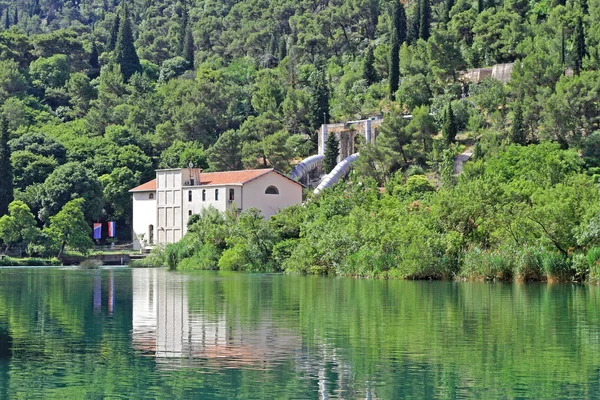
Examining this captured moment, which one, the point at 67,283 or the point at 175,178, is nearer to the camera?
the point at 67,283

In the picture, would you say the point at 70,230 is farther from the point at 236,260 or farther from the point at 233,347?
the point at 233,347

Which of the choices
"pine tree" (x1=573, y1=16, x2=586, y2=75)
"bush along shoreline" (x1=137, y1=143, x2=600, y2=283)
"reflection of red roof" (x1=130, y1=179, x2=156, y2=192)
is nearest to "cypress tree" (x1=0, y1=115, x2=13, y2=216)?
"reflection of red roof" (x1=130, y1=179, x2=156, y2=192)

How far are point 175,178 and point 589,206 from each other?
48659 millimetres

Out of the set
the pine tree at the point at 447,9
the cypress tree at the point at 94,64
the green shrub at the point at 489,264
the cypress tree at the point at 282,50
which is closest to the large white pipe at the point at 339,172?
the pine tree at the point at 447,9

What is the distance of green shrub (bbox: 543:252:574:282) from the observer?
44969 mm

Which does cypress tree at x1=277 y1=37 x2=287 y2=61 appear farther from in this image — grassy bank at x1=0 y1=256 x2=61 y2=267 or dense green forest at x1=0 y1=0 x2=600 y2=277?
grassy bank at x1=0 y1=256 x2=61 y2=267

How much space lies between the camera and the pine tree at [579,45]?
89.6m

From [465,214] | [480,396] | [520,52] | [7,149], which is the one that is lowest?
[480,396]

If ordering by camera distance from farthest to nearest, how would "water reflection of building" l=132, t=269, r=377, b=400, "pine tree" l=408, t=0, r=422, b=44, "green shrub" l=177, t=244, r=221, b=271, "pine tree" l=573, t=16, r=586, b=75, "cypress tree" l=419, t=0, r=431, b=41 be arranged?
"cypress tree" l=419, t=0, r=431, b=41, "pine tree" l=408, t=0, r=422, b=44, "pine tree" l=573, t=16, r=586, b=75, "green shrub" l=177, t=244, r=221, b=271, "water reflection of building" l=132, t=269, r=377, b=400

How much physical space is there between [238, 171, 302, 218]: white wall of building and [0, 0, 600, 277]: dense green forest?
4.54 meters

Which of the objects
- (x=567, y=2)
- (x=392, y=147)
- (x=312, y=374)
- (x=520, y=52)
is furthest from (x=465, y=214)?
(x=567, y=2)

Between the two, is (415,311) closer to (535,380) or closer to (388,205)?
(535,380)

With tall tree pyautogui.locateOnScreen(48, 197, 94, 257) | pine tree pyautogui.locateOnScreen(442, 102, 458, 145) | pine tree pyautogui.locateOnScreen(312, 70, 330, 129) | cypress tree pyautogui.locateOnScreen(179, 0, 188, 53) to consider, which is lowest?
tall tree pyautogui.locateOnScreen(48, 197, 94, 257)

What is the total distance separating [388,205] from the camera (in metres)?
Answer: 60.2
